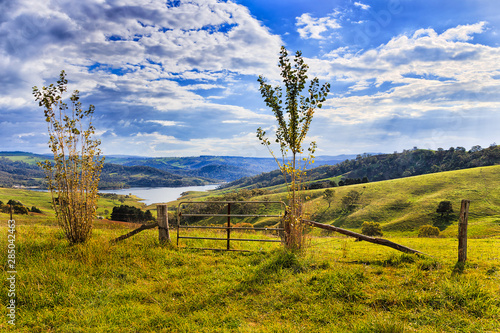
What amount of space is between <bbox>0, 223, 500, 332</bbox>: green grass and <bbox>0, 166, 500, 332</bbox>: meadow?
0.07ft


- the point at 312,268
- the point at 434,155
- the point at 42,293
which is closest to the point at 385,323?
the point at 312,268

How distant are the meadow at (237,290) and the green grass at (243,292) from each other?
2cm

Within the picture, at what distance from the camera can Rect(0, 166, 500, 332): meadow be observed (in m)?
4.48

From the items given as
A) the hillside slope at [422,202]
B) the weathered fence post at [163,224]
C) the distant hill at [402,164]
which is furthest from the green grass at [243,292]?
the distant hill at [402,164]

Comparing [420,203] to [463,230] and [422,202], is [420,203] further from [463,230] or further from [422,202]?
[463,230]

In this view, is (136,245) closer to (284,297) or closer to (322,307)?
(284,297)

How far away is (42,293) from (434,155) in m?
180

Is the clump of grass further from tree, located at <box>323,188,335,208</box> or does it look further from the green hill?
tree, located at <box>323,188,335,208</box>

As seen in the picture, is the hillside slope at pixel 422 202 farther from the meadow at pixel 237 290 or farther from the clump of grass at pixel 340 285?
the clump of grass at pixel 340 285

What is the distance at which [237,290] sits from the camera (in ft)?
18.5

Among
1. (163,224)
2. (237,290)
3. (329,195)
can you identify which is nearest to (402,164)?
(329,195)

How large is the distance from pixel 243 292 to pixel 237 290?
0.15 m

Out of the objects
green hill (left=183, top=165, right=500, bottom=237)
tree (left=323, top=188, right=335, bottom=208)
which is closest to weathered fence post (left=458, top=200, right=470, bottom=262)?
green hill (left=183, top=165, right=500, bottom=237)

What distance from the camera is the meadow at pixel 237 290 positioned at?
14.7ft
